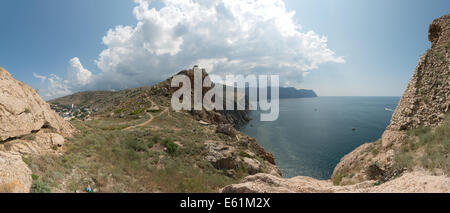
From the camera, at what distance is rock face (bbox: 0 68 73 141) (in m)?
8.65

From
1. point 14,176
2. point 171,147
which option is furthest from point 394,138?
point 14,176

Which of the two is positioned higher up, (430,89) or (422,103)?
(430,89)

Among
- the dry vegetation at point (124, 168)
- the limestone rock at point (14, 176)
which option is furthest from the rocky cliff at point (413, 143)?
the limestone rock at point (14, 176)

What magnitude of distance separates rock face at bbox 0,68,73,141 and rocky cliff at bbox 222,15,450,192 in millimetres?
12103

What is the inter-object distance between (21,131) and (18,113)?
Result: 1.18 meters

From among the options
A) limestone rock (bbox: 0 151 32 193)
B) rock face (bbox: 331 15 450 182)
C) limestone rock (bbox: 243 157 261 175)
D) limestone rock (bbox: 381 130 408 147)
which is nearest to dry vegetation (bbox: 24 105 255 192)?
limestone rock (bbox: 0 151 32 193)

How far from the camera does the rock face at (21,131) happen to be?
5.74m

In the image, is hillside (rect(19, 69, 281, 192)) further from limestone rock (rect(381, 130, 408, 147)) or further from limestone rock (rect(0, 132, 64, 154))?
limestone rock (rect(381, 130, 408, 147))

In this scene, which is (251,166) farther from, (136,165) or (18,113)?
(18,113)

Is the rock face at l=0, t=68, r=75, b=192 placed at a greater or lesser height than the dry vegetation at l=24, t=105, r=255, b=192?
greater

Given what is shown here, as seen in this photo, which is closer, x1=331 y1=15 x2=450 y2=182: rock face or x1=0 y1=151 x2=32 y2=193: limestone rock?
x1=0 y1=151 x2=32 y2=193: limestone rock

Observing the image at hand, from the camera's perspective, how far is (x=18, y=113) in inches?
373

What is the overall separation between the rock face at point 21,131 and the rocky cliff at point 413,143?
25.9 ft
